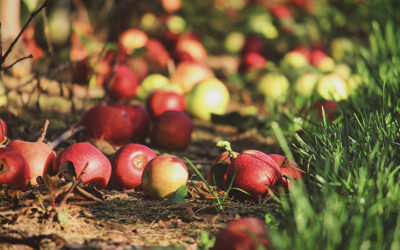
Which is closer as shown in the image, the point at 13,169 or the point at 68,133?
the point at 13,169

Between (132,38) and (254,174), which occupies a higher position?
(132,38)

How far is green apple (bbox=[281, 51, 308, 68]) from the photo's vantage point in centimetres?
579

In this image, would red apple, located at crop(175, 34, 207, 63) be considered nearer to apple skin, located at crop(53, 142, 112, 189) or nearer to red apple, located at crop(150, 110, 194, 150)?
red apple, located at crop(150, 110, 194, 150)

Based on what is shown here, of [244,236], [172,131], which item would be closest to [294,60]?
Result: [172,131]

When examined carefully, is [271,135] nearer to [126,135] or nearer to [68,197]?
[126,135]

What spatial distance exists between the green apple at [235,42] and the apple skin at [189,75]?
2.06 metres

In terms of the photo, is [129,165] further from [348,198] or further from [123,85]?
[123,85]

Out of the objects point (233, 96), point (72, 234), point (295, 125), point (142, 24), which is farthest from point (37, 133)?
point (142, 24)

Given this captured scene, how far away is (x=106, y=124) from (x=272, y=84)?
2.57 m

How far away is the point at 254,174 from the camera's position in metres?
2.20

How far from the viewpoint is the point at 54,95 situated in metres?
4.28

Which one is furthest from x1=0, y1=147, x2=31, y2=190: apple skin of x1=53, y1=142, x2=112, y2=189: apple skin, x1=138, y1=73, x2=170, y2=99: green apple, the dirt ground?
x1=138, y1=73, x2=170, y2=99: green apple

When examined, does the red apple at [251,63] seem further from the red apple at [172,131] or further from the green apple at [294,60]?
the red apple at [172,131]

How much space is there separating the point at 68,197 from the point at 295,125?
1782 mm
